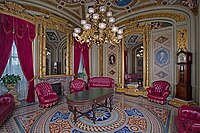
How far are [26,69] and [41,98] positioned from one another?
163 centimetres

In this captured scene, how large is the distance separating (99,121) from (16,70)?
4.47 metres

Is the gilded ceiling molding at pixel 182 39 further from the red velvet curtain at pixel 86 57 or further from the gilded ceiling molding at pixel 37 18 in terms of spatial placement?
A: the gilded ceiling molding at pixel 37 18

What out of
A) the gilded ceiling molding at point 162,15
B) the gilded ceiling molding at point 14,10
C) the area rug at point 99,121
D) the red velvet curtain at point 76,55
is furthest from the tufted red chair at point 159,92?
the gilded ceiling molding at point 14,10

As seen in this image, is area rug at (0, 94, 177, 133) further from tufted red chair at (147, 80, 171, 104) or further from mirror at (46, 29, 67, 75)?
mirror at (46, 29, 67, 75)

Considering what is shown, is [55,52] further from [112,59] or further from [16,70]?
[112,59]

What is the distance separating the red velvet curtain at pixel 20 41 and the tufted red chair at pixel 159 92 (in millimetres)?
5515

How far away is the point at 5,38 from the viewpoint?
5.29m

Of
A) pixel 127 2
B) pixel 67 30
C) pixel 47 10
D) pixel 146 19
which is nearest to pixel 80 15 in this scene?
pixel 67 30

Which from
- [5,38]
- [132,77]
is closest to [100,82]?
[132,77]

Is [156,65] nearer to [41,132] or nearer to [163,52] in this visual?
[163,52]

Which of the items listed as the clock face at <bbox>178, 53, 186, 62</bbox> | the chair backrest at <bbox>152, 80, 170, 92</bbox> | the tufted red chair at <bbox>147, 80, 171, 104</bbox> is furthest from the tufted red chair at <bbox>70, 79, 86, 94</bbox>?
the clock face at <bbox>178, 53, 186, 62</bbox>

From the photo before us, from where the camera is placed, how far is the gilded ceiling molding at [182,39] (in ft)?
20.3

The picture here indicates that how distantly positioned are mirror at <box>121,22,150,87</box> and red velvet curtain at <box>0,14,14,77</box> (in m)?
6.15

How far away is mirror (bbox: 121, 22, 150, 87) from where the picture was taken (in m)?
7.83
